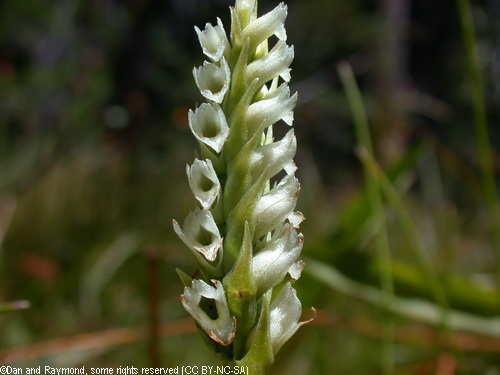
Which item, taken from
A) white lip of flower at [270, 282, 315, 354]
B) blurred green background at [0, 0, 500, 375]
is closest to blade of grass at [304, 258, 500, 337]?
blurred green background at [0, 0, 500, 375]

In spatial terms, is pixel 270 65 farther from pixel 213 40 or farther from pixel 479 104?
pixel 479 104

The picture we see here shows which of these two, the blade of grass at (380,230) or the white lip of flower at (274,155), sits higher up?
the white lip of flower at (274,155)

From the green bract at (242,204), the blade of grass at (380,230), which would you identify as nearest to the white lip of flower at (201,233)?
the green bract at (242,204)

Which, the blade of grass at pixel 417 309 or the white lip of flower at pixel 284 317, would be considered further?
the blade of grass at pixel 417 309

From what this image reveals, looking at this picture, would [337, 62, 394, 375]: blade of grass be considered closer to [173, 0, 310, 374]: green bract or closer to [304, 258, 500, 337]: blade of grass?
[304, 258, 500, 337]: blade of grass

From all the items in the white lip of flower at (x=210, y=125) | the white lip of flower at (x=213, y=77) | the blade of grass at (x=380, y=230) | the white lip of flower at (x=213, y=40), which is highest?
the white lip of flower at (x=213, y=40)

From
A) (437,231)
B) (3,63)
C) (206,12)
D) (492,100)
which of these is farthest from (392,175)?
(492,100)

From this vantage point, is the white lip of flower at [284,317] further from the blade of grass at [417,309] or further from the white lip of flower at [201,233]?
the blade of grass at [417,309]

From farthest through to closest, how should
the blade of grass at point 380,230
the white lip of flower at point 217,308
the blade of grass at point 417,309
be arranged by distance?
the blade of grass at point 417,309 → the blade of grass at point 380,230 → the white lip of flower at point 217,308

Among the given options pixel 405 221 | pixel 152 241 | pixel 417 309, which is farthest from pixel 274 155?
pixel 152 241
